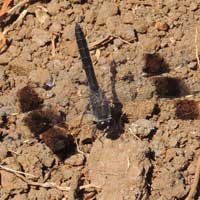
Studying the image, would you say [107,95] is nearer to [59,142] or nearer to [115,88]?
[115,88]

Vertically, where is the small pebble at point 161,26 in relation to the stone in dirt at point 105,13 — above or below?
below

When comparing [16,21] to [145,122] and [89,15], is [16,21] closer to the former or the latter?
[89,15]

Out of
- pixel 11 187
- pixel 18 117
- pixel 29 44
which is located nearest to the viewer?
pixel 11 187

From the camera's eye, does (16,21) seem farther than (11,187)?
Yes

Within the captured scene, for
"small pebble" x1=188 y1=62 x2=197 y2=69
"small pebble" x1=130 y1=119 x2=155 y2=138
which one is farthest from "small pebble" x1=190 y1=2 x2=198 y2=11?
"small pebble" x1=130 y1=119 x2=155 y2=138

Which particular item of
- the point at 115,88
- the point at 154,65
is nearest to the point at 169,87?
the point at 154,65

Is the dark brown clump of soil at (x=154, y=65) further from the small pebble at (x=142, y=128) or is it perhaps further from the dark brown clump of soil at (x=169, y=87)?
the small pebble at (x=142, y=128)

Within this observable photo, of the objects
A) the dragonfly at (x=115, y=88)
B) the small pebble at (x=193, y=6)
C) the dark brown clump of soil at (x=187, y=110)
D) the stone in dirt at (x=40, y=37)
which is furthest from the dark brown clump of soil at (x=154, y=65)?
the stone in dirt at (x=40, y=37)

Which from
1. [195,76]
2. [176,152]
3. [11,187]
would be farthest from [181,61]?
[11,187]

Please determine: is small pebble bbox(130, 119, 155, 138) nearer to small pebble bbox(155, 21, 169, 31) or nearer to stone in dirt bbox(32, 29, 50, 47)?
small pebble bbox(155, 21, 169, 31)
